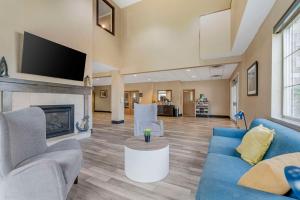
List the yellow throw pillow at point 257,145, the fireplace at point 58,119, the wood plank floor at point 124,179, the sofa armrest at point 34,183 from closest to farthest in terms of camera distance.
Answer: the sofa armrest at point 34,183 → the yellow throw pillow at point 257,145 → the wood plank floor at point 124,179 → the fireplace at point 58,119

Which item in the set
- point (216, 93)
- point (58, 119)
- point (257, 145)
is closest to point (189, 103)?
point (216, 93)

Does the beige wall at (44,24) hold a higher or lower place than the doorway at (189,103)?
higher

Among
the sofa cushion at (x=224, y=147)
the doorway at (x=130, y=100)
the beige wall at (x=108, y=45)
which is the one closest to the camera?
the sofa cushion at (x=224, y=147)

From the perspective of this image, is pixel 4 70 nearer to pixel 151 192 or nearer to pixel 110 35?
pixel 151 192

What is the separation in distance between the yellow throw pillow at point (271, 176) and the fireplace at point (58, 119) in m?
3.87

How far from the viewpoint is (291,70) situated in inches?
84.3

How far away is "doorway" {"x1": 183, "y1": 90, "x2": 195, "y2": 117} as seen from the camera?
1053cm

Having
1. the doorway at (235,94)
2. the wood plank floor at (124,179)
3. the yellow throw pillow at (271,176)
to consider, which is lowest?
the wood plank floor at (124,179)

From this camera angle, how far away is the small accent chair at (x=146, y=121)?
13.9 feet

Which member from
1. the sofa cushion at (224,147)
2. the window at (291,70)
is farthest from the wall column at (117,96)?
the window at (291,70)

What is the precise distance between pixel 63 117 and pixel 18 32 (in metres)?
2.02

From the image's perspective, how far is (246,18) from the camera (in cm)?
278

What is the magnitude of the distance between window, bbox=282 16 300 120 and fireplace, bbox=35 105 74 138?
448cm

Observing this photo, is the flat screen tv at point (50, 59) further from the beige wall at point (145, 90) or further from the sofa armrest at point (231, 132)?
the beige wall at point (145, 90)
